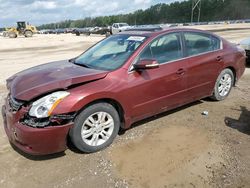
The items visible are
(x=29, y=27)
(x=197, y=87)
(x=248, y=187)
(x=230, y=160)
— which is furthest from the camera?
(x=29, y=27)

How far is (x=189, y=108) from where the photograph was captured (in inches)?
224

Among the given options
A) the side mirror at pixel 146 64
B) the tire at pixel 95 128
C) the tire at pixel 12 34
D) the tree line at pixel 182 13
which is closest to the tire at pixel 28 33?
the tire at pixel 12 34

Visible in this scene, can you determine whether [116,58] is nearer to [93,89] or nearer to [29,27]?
[93,89]

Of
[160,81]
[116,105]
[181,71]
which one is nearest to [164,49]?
[181,71]

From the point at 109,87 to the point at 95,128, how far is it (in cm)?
59

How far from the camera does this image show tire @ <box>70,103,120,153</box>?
372 cm

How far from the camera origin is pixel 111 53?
4758mm

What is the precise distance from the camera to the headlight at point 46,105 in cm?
349

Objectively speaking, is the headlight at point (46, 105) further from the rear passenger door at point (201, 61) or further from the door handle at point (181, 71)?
the rear passenger door at point (201, 61)

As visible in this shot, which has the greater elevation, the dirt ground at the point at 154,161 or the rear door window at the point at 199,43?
the rear door window at the point at 199,43

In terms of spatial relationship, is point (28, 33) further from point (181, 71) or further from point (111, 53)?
point (181, 71)

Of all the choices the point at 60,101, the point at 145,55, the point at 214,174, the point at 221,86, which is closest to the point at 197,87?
the point at 221,86

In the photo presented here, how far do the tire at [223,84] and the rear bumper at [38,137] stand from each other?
340 centimetres

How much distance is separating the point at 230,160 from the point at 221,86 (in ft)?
8.33
